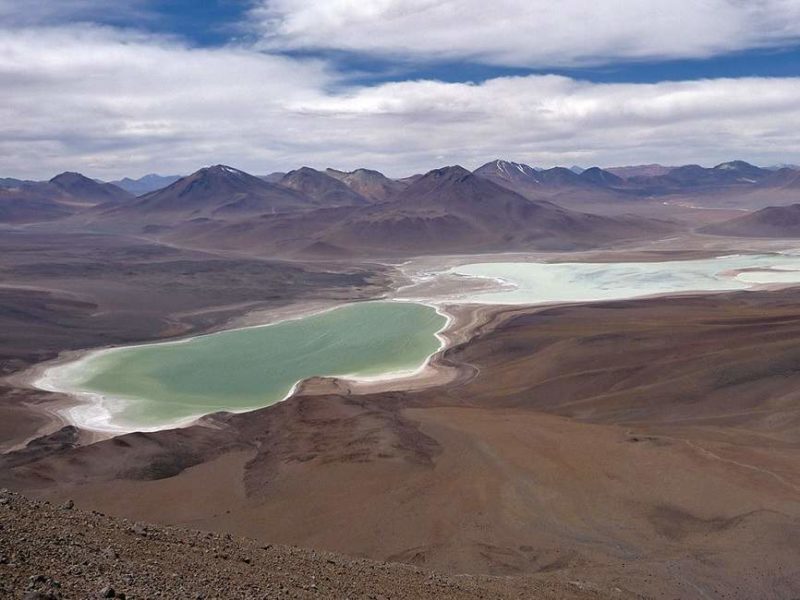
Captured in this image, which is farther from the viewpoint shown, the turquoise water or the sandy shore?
the sandy shore

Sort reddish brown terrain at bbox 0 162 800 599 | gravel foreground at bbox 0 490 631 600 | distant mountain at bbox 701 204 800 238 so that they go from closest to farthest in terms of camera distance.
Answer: gravel foreground at bbox 0 490 631 600 < reddish brown terrain at bbox 0 162 800 599 < distant mountain at bbox 701 204 800 238

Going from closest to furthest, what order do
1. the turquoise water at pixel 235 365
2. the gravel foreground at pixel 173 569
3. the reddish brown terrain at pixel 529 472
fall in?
the gravel foreground at pixel 173 569, the reddish brown terrain at pixel 529 472, the turquoise water at pixel 235 365

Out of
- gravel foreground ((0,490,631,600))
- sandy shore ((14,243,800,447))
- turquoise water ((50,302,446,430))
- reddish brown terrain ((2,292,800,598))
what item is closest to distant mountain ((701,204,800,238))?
sandy shore ((14,243,800,447))

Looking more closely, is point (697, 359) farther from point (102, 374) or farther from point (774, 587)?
point (102, 374)

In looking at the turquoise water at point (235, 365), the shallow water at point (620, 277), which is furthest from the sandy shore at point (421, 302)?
the shallow water at point (620, 277)

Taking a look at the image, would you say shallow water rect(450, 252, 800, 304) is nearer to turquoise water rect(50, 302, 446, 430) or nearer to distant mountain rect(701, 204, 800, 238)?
turquoise water rect(50, 302, 446, 430)

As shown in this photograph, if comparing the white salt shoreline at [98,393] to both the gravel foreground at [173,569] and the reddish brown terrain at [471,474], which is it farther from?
the gravel foreground at [173,569]

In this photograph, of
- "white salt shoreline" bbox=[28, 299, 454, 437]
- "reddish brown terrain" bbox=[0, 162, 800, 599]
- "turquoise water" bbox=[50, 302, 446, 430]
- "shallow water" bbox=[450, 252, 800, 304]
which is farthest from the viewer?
"shallow water" bbox=[450, 252, 800, 304]
